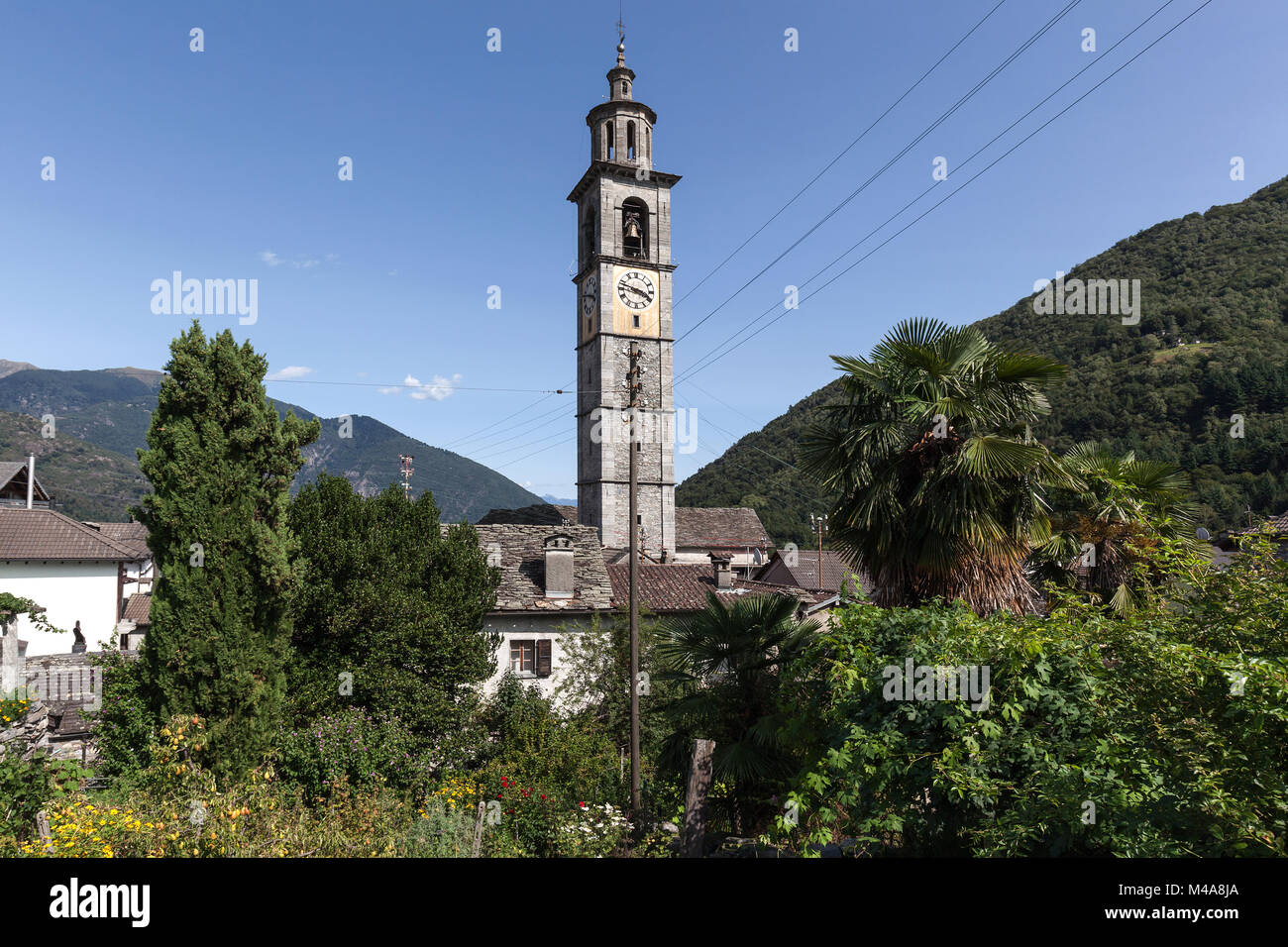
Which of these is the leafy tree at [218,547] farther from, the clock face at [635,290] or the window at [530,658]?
the clock face at [635,290]

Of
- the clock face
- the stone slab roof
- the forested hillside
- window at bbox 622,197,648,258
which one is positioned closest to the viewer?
the stone slab roof

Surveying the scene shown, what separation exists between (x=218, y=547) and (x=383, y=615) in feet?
14.9

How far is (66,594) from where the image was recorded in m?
33.2

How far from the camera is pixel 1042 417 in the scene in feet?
40.0

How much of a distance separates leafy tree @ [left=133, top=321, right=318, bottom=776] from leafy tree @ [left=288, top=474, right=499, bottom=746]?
76.8 inches

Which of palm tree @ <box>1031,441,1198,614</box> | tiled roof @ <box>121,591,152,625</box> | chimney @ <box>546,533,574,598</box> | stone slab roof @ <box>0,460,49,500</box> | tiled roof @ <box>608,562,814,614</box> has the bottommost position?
tiled roof @ <box>121,591,152,625</box>

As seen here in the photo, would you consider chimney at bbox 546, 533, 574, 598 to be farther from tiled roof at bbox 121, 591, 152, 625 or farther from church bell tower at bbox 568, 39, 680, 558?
tiled roof at bbox 121, 591, 152, 625

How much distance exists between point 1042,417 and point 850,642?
274 inches

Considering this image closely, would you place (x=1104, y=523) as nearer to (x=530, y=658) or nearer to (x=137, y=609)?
(x=530, y=658)

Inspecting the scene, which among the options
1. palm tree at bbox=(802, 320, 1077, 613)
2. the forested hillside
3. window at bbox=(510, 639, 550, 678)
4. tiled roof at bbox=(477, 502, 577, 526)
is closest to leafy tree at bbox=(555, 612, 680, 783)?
window at bbox=(510, 639, 550, 678)

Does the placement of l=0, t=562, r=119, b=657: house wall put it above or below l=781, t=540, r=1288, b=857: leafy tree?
below

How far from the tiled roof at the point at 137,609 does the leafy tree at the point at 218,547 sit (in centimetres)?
2860

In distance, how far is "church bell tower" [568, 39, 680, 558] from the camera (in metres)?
48.1

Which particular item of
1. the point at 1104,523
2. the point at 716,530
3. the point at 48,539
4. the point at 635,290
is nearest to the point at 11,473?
the point at 48,539
